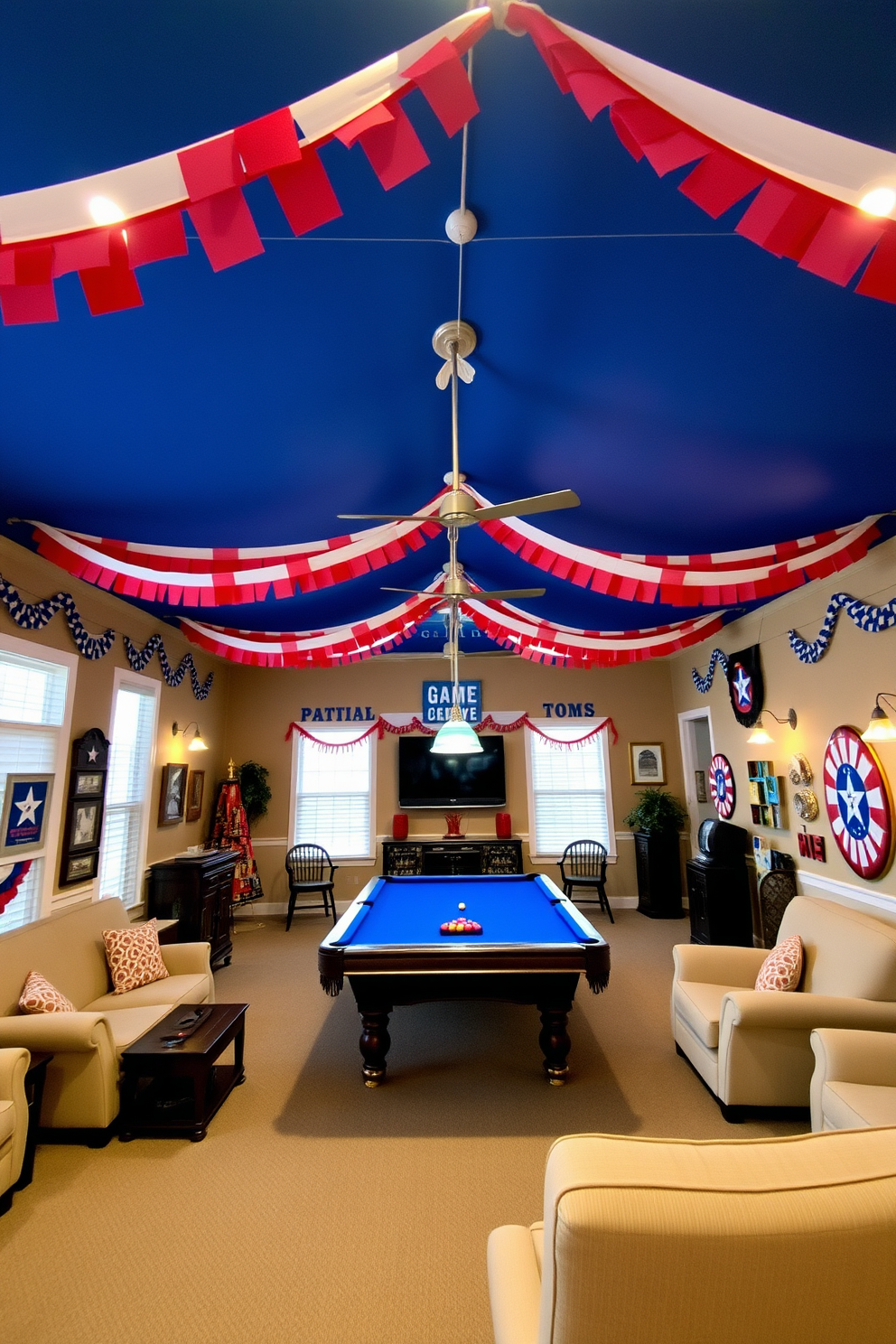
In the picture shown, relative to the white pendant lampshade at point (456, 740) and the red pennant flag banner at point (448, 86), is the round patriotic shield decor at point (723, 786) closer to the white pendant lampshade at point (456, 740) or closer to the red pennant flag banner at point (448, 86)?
the white pendant lampshade at point (456, 740)

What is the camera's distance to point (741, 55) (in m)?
1.24

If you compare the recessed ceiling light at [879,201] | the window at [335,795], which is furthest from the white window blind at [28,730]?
the recessed ceiling light at [879,201]

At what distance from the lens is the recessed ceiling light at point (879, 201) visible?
104cm

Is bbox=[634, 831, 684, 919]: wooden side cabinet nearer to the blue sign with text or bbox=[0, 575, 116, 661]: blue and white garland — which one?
the blue sign with text

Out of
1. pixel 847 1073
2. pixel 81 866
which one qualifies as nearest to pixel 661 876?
pixel 847 1073

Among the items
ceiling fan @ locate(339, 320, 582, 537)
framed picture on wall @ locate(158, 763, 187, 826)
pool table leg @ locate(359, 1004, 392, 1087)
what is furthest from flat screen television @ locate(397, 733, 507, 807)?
ceiling fan @ locate(339, 320, 582, 537)

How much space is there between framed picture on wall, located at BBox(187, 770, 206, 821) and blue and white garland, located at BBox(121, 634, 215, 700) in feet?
2.74

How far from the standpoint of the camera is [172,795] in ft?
18.0

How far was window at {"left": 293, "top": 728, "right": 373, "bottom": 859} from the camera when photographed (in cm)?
712

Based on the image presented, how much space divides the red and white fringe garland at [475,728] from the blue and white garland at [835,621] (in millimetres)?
3028

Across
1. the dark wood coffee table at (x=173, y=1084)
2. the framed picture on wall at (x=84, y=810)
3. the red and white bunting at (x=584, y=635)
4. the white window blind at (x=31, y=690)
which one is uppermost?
the red and white bunting at (x=584, y=635)

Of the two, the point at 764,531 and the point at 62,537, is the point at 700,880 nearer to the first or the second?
the point at 764,531

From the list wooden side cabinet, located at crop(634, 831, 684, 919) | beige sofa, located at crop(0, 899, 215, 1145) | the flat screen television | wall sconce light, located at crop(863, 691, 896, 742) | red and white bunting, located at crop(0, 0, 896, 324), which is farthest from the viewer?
the flat screen television

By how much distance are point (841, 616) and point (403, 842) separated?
15.9 ft
